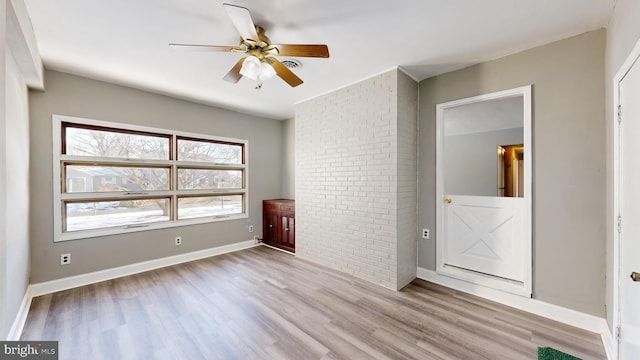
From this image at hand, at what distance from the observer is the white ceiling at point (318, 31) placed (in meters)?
1.85

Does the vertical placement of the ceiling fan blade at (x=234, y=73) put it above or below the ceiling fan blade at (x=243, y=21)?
below

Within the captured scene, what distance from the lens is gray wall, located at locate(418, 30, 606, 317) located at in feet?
6.97

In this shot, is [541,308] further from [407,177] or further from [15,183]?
[15,183]

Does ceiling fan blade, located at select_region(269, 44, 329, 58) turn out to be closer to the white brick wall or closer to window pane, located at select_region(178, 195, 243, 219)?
the white brick wall

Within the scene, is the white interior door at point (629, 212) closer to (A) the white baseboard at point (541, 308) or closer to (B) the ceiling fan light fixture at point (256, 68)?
(A) the white baseboard at point (541, 308)

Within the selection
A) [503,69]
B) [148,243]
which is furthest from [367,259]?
[148,243]

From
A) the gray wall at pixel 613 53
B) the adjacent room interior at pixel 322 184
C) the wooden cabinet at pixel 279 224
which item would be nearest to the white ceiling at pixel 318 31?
the adjacent room interior at pixel 322 184

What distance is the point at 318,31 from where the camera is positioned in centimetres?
218

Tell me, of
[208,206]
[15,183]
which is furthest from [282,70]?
[208,206]

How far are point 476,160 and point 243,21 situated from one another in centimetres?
584

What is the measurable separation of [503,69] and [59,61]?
487 cm

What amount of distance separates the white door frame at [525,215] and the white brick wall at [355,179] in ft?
1.02

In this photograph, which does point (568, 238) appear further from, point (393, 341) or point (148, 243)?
point (148, 243)

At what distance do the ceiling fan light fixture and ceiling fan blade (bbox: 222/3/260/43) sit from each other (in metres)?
0.23
